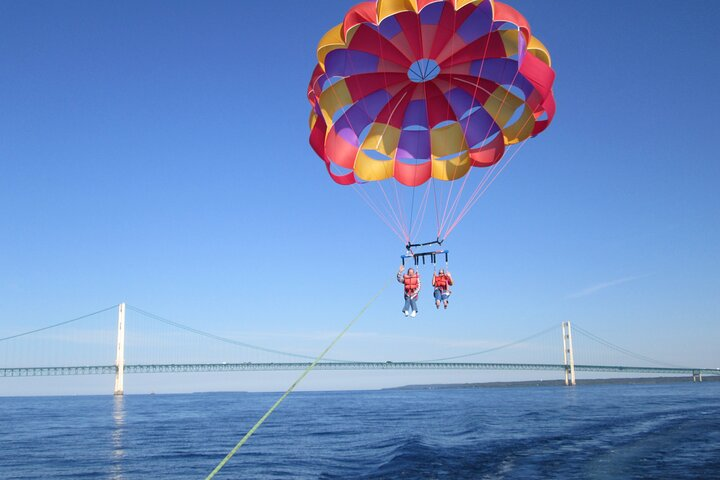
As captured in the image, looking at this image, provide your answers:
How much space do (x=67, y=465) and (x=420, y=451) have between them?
9.66 metres

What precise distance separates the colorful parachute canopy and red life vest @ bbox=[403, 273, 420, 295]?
352cm

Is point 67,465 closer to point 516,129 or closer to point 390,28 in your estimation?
point 390,28

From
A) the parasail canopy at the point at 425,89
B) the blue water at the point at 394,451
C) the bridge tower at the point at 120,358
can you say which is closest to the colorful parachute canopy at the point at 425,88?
the parasail canopy at the point at 425,89

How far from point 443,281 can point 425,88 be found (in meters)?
5.64

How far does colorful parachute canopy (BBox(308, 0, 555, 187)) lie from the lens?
1412 centimetres

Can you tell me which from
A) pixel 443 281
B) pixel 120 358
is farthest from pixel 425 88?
pixel 120 358

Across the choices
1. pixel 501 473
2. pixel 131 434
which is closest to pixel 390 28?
pixel 501 473

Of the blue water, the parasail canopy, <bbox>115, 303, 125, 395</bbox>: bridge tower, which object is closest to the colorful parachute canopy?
the parasail canopy

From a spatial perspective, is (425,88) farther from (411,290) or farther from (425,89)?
(411,290)

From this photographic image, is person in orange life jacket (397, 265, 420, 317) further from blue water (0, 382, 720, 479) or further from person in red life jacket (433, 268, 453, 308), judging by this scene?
blue water (0, 382, 720, 479)

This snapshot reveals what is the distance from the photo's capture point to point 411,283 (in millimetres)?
14891

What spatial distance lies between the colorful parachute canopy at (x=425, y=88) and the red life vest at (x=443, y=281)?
3576 mm

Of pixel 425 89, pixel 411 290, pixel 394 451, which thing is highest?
pixel 425 89

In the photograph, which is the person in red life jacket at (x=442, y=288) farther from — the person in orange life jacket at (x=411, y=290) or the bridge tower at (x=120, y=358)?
the bridge tower at (x=120, y=358)
